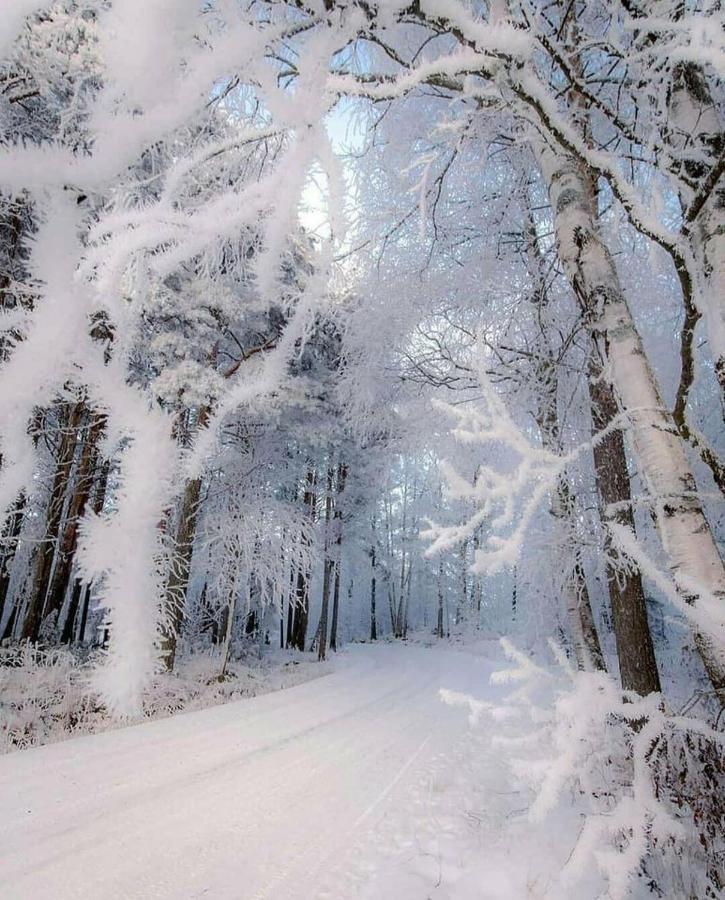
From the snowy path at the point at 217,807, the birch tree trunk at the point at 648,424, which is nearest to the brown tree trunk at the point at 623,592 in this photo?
the birch tree trunk at the point at 648,424

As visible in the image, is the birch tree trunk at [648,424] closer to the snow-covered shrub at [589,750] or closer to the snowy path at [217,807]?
the snow-covered shrub at [589,750]

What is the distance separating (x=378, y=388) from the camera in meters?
5.88

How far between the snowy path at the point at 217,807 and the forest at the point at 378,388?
0.12ft

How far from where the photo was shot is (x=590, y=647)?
19.8 ft

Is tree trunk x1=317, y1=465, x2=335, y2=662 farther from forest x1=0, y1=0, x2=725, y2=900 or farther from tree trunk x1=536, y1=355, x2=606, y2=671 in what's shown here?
tree trunk x1=536, y1=355, x2=606, y2=671

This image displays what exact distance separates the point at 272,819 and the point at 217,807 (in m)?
0.47

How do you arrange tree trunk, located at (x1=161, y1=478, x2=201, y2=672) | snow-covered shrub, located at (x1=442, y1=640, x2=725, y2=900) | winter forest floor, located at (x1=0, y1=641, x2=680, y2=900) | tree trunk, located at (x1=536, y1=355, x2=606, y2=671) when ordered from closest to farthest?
1. tree trunk, located at (x1=161, y1=478, x2=201, y2=672)
2. snow-covered shrub, located at (x1=442, y1=640, x2=725, y2=900)
3. winter forest floor, located at (x1=0, y1=641, x2=680, y2=900)
4. tree trunk, located at (x1=536, y1=355, x2=606, y2=671)

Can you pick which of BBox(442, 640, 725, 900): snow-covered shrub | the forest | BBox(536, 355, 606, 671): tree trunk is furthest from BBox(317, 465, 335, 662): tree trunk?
BBox(442, 640, 725, 900): snow-covered shrub

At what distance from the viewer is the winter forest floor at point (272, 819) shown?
9.42 feet

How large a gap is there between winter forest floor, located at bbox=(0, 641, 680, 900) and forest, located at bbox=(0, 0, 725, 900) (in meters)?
0.03

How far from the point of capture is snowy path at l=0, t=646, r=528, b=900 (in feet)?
9.43

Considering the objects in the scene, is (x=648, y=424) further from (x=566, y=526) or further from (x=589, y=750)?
(x=566, y=526)

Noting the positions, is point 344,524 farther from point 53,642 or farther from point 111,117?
point 111,117

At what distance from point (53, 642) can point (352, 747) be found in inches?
367
